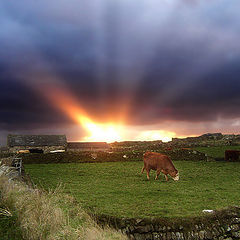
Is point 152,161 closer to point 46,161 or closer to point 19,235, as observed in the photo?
point 19,235

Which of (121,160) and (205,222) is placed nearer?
(205,222)

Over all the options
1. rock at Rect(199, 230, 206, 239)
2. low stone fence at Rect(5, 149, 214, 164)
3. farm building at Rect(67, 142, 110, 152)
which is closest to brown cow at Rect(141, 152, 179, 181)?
rock at Rect(199, 230, 206, 239)

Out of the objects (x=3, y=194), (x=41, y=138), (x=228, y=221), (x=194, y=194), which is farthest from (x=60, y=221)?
(x=41, y=138)

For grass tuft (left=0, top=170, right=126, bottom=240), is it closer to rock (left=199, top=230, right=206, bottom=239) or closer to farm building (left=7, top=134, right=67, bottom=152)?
rock (left=199, top=230, right=206, bottom=239)

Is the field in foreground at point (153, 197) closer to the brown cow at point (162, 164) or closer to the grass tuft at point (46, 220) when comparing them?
the brown cow at point (162, 164)

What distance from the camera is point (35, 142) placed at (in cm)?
6488

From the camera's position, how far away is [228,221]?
440 inches

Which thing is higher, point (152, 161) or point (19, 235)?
point (152, 161)

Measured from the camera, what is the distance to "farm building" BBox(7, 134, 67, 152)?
6388cm

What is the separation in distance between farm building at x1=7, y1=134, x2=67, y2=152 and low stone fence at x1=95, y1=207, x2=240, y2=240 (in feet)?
181

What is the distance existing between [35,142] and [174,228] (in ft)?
191

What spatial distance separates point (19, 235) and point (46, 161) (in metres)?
28.6

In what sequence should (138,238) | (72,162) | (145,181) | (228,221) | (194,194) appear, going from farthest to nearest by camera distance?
(72,162)
(145,181)
(194,194)
(228,221)
(138,238)

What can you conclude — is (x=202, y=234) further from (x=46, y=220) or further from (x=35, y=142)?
(x=35, y=142)
